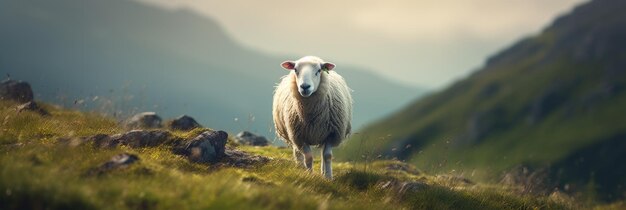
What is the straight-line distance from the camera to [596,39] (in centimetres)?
13962

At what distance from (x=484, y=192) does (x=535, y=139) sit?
357ft

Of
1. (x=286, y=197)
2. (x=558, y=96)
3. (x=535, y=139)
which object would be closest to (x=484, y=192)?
(x=286, y=197)

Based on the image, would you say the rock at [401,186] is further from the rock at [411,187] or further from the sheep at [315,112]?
the sheep at [315,112]

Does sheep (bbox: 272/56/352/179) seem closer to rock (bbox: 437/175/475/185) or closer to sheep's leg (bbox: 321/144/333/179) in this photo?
sheep's leg (bbox: 321/144/333/179)

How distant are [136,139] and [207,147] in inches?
52.4

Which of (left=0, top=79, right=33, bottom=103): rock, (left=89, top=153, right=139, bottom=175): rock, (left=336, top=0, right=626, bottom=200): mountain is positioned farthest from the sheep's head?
(left=336, top=0, right=626, bottom=200): mountain

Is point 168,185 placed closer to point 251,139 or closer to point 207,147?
point 207,147

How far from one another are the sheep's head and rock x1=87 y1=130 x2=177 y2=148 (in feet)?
9.48

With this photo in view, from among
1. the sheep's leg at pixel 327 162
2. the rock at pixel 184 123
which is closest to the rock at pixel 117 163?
the sheep's leg at pixel 327 162

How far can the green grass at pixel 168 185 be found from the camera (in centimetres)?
694

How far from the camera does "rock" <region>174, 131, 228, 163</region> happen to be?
1034cm

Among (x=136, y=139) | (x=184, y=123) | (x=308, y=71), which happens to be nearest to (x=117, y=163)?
(x=136, y=139)

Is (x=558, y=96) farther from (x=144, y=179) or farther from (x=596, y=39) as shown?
(x=144, y=179)

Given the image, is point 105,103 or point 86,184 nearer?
point 86,184
